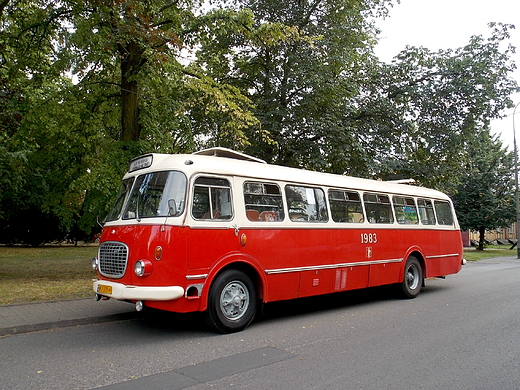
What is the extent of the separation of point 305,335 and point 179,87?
905 cm

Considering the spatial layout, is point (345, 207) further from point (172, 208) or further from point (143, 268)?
point (143, 268)

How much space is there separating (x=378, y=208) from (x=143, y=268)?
585 centimetres

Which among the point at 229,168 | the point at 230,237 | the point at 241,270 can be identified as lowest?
the point at 241,270

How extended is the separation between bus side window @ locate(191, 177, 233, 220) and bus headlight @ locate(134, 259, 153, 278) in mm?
963

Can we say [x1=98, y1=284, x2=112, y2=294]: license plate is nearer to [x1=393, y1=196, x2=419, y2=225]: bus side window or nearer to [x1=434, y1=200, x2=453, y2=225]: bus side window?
[x1=393, y1=196, x2=419, y2=225]: bus side window

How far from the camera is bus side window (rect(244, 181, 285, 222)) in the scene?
25.1 feet

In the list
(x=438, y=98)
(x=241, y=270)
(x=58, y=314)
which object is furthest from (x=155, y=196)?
(x=438, y=98)

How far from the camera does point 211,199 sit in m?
7.18

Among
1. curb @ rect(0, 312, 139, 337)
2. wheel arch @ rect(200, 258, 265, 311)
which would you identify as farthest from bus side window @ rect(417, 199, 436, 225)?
curb @ rect(0, 312, 139, 337)

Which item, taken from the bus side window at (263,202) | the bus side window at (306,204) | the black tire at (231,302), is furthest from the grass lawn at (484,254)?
the black tire at (231,302)

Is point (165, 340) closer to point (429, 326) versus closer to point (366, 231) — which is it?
point (429, 326)

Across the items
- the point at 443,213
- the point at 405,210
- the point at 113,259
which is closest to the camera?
the point at 113,259

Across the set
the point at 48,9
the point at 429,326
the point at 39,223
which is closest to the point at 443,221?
the point at 429,326

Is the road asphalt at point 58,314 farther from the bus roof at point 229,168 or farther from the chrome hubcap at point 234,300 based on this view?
the bus roof at point 229,168
